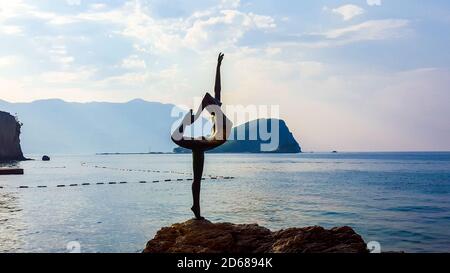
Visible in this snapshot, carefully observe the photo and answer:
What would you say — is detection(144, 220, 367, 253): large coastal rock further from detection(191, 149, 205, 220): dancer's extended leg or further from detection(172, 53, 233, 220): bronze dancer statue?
detection(172, 53, 233, 220): bronze dancer statue

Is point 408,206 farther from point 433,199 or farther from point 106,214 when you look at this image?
point 106,214

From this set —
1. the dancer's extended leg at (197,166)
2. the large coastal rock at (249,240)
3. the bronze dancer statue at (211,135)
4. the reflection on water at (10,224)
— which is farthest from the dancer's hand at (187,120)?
the reflection on water at (10,224)

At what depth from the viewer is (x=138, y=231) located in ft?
99.1

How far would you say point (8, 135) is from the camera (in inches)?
7210

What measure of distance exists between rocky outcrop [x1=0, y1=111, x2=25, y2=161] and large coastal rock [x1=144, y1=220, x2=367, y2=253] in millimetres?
187868

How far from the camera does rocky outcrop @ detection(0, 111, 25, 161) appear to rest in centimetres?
18006

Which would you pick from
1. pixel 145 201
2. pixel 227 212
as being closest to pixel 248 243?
pixel 227 212

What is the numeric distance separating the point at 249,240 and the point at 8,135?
193m

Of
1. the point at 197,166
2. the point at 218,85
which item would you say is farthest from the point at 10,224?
the point at 218,85
